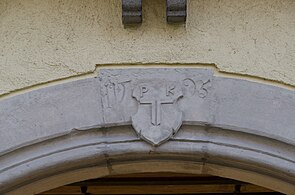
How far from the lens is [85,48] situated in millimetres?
2912

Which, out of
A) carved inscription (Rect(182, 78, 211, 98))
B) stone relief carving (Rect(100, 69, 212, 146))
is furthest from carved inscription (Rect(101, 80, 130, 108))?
carved inscription (Rect(182, 78, 211, 98))

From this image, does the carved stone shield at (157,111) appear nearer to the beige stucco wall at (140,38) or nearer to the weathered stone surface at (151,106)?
the weathered stone surface at (151,106)

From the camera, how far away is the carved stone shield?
9.02 feet

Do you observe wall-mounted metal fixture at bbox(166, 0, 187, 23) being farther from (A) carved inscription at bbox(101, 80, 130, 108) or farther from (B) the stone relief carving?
(A) carved inscription at bbox(101, 80, 130, 108)

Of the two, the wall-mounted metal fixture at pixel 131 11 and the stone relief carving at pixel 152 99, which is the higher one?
the wall-mounted metal fixture at pixel 131 11

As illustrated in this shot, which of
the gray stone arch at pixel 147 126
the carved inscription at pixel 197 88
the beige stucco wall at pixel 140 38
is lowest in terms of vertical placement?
the gray stone arch at pixel 147 126

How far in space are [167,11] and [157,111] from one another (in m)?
0.42

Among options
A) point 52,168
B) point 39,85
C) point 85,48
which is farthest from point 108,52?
point 52,168

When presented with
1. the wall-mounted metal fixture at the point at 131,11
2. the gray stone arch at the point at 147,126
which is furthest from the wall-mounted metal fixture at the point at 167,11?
the gray stone arch at the point at 147,126

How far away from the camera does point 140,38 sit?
2922 millimetres

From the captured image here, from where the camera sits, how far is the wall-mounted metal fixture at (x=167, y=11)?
9.22ft

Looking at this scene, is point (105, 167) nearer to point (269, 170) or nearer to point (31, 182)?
point (31, 182)

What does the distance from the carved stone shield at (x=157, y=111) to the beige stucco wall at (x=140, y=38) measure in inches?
4.8

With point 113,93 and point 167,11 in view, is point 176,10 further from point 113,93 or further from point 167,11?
point 113,93
